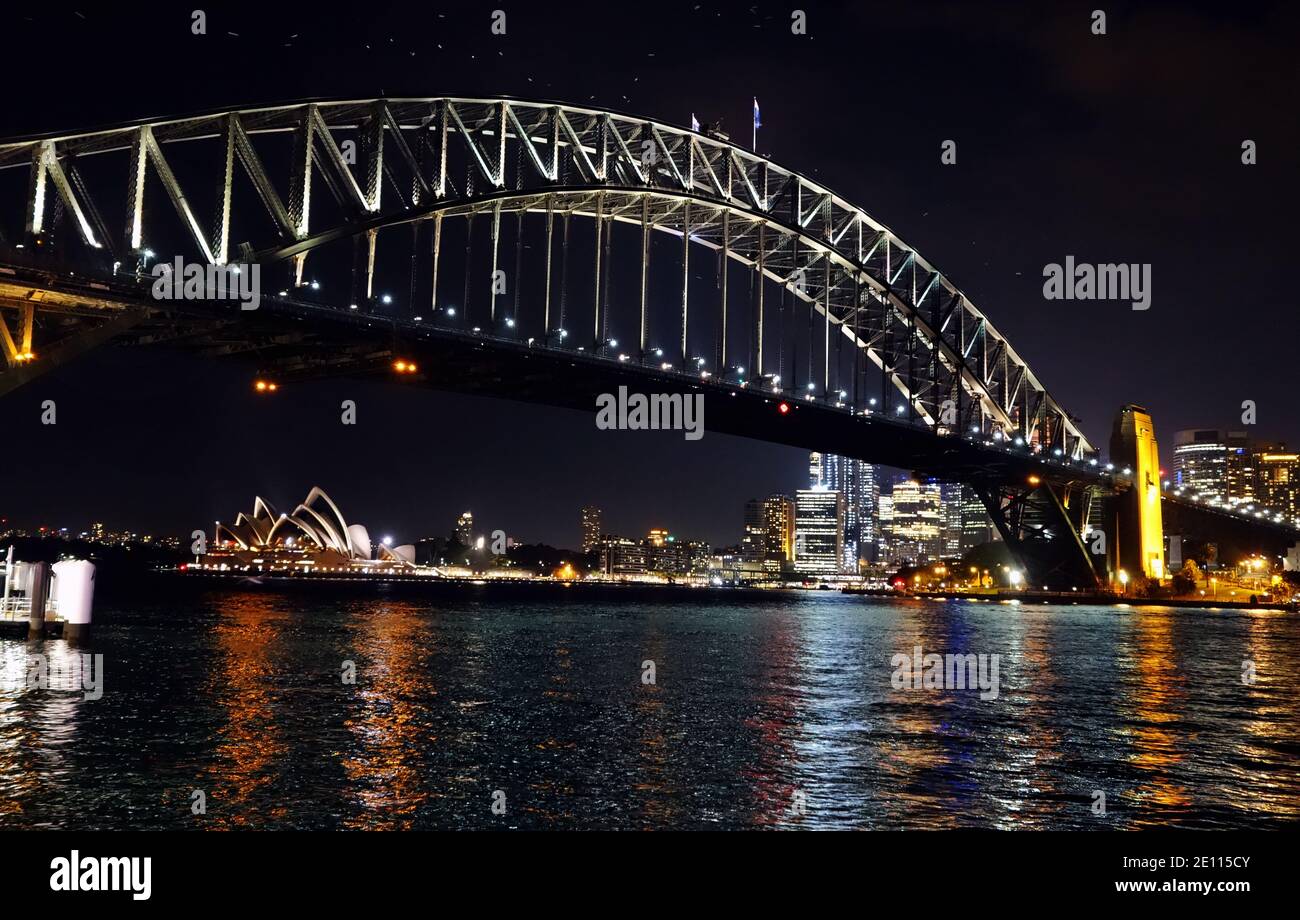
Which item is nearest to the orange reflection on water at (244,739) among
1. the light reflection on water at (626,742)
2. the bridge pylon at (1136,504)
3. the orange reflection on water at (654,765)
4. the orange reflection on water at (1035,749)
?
the light reflection on water at (626,742)

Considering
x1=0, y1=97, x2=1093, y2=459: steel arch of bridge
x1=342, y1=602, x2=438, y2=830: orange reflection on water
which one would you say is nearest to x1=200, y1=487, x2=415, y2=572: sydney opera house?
x1=0, y1=97, x2=1093, y2=459: steel arch of bridge

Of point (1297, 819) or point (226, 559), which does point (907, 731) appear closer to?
point (1297, 819)

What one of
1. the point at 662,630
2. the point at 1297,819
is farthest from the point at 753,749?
the point at 662,630

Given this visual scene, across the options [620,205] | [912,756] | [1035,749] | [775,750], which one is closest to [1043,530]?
[620,205]

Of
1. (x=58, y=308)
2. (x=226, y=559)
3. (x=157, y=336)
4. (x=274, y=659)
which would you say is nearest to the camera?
(x=274, y=659)

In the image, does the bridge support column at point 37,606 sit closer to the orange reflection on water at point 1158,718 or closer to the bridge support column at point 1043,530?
the orange reflection on water at point 1158,718

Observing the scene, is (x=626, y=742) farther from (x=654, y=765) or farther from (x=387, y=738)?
(x=387, y=738)
